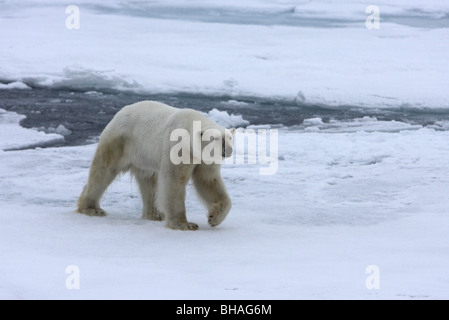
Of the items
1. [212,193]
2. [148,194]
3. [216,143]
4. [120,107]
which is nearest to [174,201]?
[212,193]

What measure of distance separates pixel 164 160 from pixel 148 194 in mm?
634

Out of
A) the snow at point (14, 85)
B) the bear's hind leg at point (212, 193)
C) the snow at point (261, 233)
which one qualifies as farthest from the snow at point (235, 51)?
the bear's hind leg at point (212, 193)

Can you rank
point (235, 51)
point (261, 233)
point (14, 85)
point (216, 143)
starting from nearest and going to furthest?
point (216, 143), point (261, 233), point (14, 85), point (235, 51)

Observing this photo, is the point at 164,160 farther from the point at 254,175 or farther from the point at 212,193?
the point at 254,175

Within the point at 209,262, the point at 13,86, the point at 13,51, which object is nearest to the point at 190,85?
the point at 13,86

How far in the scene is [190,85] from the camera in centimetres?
1080

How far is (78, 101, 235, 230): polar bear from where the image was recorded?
444 cm

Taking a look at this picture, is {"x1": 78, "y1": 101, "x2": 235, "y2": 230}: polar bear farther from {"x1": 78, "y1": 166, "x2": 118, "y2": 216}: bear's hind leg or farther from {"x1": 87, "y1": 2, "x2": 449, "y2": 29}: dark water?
{"x1": 87, "y1": 2, "x2": 449, "y2": 29}: dark water

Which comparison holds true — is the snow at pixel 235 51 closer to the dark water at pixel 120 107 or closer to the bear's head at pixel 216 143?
the dark water at pixel 120 107

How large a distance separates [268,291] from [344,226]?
179 cm

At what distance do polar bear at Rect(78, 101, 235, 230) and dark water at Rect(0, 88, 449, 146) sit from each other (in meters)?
3.25

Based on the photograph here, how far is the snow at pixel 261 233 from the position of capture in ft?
10.3

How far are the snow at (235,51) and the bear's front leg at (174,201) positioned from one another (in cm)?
592

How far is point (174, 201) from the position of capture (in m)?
4.53
